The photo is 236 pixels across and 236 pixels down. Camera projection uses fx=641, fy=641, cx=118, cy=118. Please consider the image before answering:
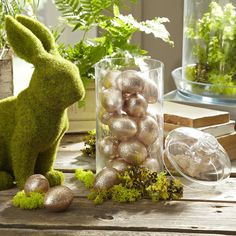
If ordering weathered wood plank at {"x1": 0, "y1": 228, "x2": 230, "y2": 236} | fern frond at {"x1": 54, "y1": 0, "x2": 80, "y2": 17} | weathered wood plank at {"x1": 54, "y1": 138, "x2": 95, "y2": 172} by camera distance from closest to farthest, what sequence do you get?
weathered wood plank at {"x1": 0, "y1": 228, "x2": 230, "y2": 236}
weathered wood plank at {"x1": 54, "y1": 138, "x2": 95, "y2": 172}
fern frond at {"x1": 54, "y1": 0, "x2": 80, "y2": 17}

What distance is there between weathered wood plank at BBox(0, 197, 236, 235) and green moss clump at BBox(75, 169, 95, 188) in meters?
0.05

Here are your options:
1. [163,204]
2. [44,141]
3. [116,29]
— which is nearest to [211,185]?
[163,204]

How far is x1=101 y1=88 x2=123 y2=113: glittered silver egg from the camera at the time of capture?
1.01m

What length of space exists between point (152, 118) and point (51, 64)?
0.62 ft

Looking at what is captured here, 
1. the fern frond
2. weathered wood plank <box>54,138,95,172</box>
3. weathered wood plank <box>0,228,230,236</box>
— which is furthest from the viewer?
the fern frond

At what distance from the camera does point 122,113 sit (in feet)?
3.34

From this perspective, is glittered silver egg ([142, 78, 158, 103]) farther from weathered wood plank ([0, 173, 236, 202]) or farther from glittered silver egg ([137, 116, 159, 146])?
weathered wood plank ([0, 173, 236, 202])

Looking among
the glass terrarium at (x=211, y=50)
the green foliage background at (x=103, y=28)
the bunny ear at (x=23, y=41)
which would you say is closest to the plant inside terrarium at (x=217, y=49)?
the glass terrarium at (x=211, y=50)

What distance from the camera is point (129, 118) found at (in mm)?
1012

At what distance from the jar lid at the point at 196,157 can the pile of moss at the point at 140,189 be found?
0.06 m

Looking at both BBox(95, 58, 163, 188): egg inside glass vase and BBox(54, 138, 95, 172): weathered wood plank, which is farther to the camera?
BBox(54, 138, 95, 172): weathered wood plank

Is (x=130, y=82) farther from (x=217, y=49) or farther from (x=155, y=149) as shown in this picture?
(x=217, y=49)

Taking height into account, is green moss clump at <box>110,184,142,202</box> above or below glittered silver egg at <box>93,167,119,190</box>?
below

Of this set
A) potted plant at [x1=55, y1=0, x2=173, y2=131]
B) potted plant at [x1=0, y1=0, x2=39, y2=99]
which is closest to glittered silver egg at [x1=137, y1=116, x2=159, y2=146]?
potted plant at [x1=55, y1=0, x2=173, y2=131]
